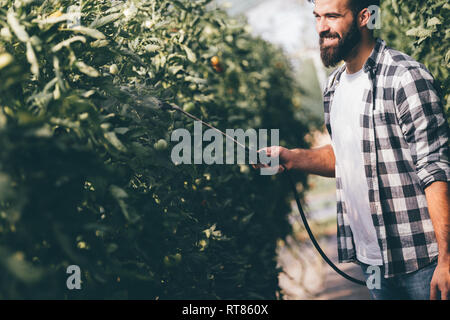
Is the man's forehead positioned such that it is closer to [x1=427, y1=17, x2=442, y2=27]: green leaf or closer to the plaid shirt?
the plaid shirt

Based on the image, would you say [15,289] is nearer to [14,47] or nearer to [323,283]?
[14,47]

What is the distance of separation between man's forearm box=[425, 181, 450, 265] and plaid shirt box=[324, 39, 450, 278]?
0.13 feet

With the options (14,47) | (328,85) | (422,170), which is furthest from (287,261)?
(14,47)

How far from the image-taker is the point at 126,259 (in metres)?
1.11

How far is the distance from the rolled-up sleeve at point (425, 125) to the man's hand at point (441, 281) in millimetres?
265

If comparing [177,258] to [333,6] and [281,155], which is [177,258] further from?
[333,6]

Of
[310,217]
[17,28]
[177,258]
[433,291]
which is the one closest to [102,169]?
[17,28]

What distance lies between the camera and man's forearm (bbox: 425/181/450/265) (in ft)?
4.32

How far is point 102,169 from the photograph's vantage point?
0.91m

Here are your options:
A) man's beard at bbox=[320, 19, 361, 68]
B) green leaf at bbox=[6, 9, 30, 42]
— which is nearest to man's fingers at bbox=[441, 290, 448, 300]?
man's beard at bbox=[320, 19, 361, 68]

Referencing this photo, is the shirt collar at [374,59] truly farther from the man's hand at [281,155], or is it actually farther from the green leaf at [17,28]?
the green leaf at [17,28]

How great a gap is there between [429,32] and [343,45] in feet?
1.23

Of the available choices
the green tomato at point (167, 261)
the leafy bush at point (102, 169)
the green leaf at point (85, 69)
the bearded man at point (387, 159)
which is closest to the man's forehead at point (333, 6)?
the bearded man at point (387, 159)
